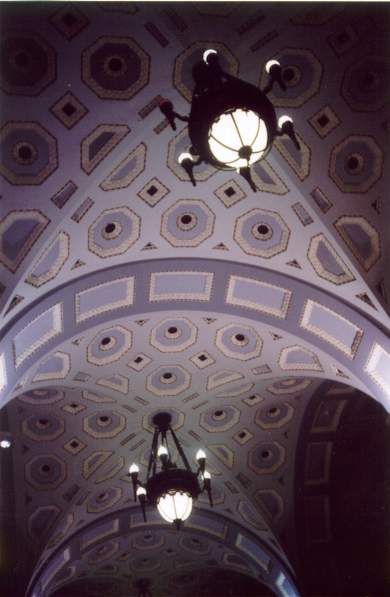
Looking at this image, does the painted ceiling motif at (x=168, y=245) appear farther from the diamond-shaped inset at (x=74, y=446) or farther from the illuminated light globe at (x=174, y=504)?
the illuminated light globe at (x=174, y=504)

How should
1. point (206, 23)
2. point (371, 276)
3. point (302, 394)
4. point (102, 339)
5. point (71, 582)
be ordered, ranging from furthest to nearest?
point (71, 582) → point (302, 394) → point (102, 339) → point (371, 276) → point (206, 23)

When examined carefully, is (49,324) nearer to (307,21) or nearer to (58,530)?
(307,21)

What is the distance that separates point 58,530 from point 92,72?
8930 millimetres

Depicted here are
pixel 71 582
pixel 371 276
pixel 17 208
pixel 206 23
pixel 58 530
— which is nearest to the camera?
pixel 206 23

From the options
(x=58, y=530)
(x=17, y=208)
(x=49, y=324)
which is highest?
(x=17, y=208)

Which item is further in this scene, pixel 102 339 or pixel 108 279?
pixel 102 339

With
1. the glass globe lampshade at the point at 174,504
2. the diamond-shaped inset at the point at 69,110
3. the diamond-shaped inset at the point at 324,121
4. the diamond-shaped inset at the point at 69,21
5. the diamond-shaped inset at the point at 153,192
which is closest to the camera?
the diamond-shaped inset at the point at 69,21

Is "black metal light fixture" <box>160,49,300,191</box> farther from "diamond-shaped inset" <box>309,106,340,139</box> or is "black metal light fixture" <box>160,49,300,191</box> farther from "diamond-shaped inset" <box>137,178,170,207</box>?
"diamond-shaped inset" <box>137,178,170,207</box>

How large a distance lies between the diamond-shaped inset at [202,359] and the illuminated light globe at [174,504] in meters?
2.18

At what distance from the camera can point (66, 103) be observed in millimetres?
6512

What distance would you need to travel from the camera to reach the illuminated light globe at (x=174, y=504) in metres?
8.49

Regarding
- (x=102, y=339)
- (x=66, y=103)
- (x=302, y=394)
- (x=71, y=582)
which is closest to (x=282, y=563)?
(x=302, y=394)

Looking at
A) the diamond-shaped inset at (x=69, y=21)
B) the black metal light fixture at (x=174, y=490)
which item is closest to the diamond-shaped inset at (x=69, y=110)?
the diamond-shaped inset at (x=69, y=21)

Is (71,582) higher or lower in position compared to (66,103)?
lower
